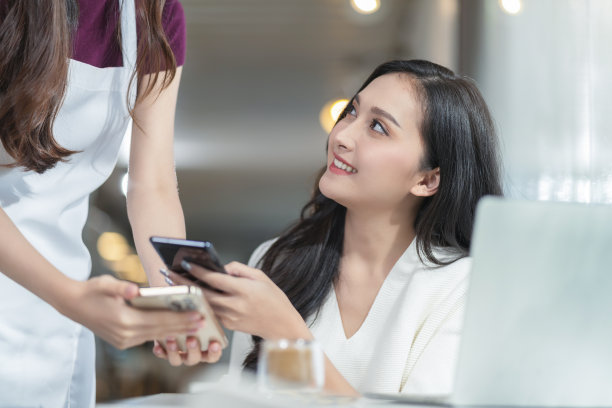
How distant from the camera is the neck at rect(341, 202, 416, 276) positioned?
66.5 inches

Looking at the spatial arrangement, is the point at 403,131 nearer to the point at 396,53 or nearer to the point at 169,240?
the point at 169,240

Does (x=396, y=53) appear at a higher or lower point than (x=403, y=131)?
higher

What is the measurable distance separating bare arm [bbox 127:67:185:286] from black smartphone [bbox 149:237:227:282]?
351mm

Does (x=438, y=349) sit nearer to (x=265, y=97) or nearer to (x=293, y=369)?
(x=293, y=369)

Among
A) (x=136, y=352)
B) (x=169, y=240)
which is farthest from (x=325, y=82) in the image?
(x=169, y=240)

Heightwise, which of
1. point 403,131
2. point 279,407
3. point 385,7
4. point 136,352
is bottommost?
point 136,352

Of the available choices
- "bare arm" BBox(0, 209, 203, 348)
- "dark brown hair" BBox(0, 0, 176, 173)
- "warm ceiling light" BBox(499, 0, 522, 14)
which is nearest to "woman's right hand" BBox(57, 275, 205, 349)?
"bare arm" BBox(0, 209, 203, 348)

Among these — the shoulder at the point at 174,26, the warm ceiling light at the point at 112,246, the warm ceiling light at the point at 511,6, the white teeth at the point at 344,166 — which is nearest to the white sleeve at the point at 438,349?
the white teeth at the point at 344,166

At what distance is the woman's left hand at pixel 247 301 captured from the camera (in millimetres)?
1075

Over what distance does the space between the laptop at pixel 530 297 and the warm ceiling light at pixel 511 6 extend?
77.3 inches

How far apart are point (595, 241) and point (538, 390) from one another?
16 cm

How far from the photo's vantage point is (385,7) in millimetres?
3514

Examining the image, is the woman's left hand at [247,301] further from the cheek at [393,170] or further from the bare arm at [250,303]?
the cheek at [393,170]

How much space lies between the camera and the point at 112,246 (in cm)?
377
